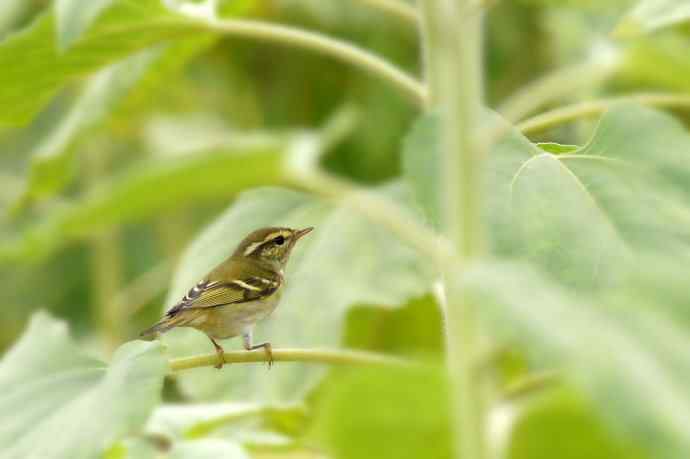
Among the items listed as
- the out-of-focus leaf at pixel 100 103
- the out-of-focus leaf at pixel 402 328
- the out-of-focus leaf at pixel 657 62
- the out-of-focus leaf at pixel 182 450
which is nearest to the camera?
the out-of-focus leaf at pixel 657 62

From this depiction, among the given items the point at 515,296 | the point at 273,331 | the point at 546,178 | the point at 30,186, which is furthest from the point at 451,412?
the point at 273,331

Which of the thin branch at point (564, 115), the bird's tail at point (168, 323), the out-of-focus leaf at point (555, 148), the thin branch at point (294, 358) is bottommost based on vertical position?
the thin branch at point (294, 358)

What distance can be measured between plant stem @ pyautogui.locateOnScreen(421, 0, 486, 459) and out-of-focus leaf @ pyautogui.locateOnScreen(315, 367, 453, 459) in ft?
0.08

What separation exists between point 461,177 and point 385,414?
191 millimetres

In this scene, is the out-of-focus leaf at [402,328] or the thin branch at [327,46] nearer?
the thin branch at [327,46]

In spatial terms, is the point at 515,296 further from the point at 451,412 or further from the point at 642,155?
the point at 642,155

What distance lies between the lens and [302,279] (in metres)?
2.07

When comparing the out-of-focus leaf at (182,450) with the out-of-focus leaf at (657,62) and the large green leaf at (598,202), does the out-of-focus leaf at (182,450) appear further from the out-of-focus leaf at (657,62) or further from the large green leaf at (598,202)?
the out-of-focus leaf at (657,62)

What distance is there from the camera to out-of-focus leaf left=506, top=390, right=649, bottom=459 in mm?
→ 815

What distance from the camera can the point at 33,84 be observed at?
4.43 feet

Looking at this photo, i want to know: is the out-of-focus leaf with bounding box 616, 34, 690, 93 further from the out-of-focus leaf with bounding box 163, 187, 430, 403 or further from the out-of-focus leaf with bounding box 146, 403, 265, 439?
the out-of-focus leaf with bounding box 163, 187, 430, 403

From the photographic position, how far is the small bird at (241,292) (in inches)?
75.0

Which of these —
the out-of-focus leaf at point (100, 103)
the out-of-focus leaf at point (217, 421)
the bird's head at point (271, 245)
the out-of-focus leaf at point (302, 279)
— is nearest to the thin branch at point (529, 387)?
the out-of-focus leaf at point (217, 421)

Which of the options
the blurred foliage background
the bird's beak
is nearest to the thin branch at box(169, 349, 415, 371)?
the blurred foliage background
